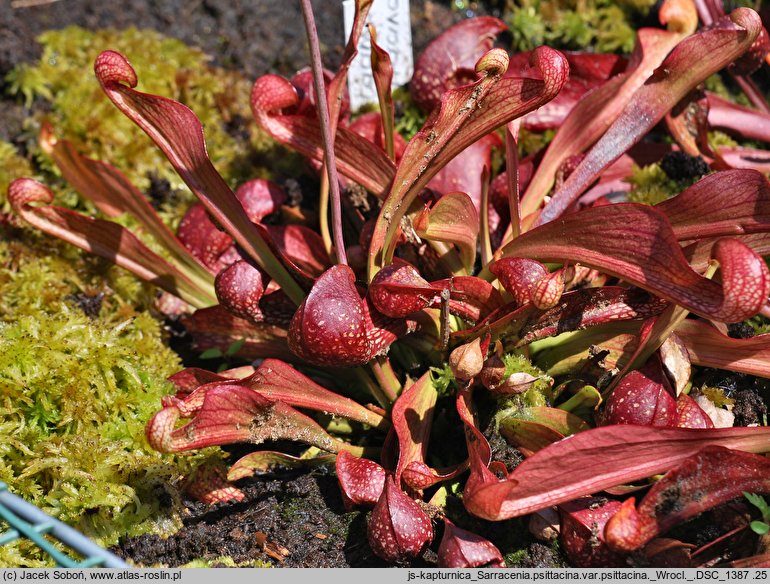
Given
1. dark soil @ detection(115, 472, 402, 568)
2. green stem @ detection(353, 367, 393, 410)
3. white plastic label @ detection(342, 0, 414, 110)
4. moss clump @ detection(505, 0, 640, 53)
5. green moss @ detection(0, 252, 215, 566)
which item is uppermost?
white plastic label @ detection(342, 0, 414, 110)

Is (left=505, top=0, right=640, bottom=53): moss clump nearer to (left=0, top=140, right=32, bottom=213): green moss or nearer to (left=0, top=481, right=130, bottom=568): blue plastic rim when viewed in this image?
(left=0, top=140, right=32, bottom=213): green moss

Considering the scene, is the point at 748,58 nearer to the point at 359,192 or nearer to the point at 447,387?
the point at 359,192

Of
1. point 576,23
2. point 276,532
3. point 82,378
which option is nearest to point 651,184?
point 576,23

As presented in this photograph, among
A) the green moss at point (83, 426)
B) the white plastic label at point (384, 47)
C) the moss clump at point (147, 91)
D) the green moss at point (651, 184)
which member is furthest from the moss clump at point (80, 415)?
the green moss at point (651, 184)

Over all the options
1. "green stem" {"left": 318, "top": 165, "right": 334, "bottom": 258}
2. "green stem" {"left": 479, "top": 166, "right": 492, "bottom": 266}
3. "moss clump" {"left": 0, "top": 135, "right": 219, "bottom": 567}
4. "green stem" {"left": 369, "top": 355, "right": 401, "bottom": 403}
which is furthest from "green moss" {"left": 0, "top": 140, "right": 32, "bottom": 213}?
"green stem" {"left": 479, "top": 166, "right": 492, "bottom": 266}

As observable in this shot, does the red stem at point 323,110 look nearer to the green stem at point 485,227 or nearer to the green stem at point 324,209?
the green stem at point 324,209

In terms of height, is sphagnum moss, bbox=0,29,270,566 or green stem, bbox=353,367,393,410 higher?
sphagnum moss, bbox=0,29,270,566

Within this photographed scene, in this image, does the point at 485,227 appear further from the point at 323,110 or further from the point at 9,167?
the point at 9,167
